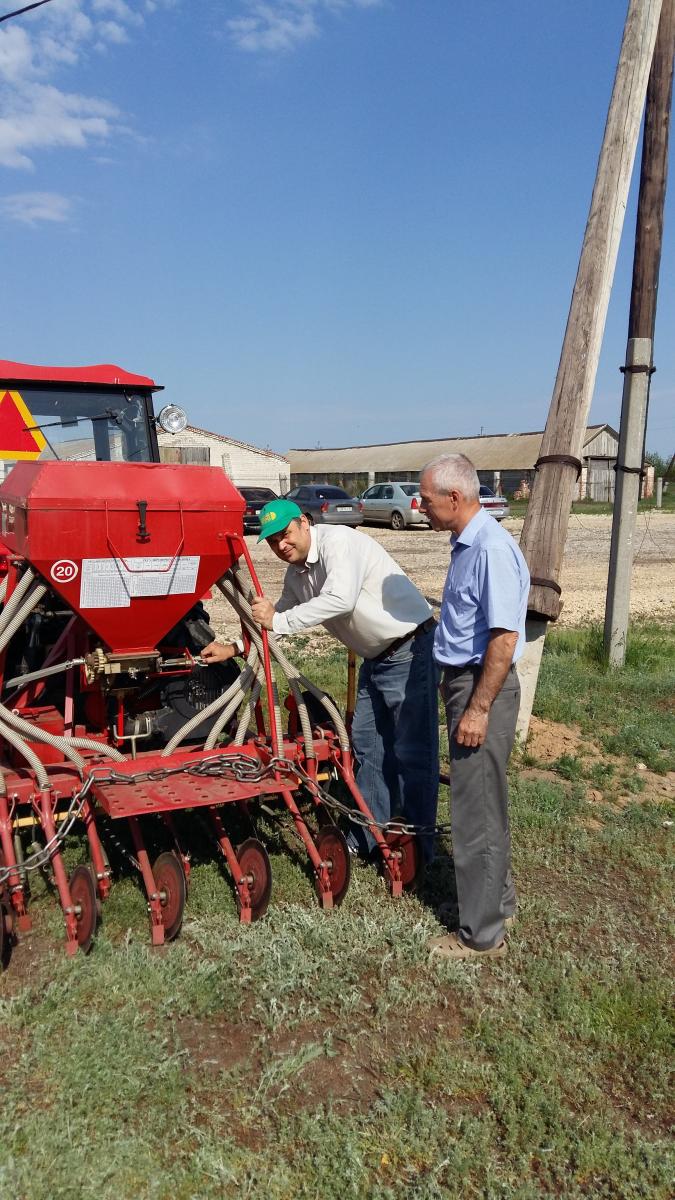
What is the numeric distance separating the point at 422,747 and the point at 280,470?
4005 cm

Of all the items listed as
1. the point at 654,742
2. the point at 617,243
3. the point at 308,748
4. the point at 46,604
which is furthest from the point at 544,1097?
the point at 617,243

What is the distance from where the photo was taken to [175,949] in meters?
3.71

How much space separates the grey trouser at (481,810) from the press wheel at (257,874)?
0.80m

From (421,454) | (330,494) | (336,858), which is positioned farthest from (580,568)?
(421,454)

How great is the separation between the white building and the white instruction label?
116ft

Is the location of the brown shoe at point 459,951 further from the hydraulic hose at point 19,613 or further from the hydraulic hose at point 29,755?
the hydraulic hose at point 19,613

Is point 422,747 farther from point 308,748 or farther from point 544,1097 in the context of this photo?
point 544,1097

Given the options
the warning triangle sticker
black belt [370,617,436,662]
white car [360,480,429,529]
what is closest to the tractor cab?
the warning triangle sticker

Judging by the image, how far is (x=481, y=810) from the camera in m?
3.71

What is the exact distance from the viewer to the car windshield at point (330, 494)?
86.6 feet

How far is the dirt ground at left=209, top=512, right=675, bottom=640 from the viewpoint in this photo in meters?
12.6

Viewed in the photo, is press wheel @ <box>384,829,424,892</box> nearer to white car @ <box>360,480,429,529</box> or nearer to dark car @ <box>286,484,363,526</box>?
dark car @ <box>286,484,363,526</box>

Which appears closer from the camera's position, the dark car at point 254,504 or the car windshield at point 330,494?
the dark car at point 254,504

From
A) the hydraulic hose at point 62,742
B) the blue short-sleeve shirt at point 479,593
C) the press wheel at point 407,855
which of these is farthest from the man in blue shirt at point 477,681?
the hydraulic hose at point 62,742
